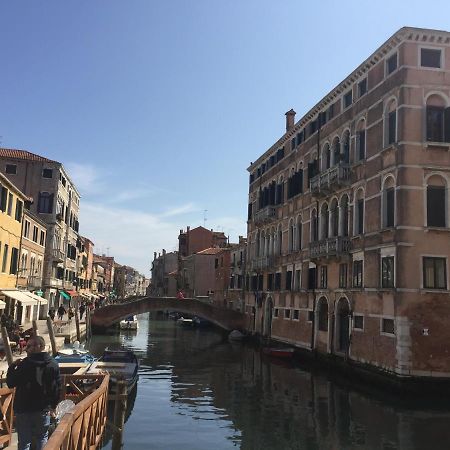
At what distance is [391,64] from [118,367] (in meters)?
16.0

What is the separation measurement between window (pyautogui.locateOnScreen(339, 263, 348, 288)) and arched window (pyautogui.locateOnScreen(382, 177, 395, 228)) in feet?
14.0

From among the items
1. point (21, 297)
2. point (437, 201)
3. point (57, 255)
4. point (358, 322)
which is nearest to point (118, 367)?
point (21, 297)

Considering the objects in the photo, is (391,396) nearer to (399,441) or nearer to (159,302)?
(399,441)

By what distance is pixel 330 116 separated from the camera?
27250mm

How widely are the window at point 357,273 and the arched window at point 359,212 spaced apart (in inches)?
53.7

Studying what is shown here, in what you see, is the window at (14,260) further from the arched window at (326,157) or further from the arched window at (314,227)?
the arched window at (326,157)

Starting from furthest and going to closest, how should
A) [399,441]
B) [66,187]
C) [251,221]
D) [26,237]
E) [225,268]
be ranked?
[225,268]
[66,187]
[251,221]
[26,237]
[399,441]

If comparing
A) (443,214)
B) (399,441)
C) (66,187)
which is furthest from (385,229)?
(66,187)

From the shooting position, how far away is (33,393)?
6266 mm

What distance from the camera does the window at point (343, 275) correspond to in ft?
79.2

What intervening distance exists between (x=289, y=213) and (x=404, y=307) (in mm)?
14703

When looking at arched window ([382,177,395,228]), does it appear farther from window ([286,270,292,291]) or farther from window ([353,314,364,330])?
window ([286,270,292,291])

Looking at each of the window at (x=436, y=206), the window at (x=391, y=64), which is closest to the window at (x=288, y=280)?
the window at (x=436, y=206)

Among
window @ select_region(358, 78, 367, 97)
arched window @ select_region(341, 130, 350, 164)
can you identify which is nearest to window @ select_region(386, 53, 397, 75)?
window @ select_region(358, 78, 367, 97)
